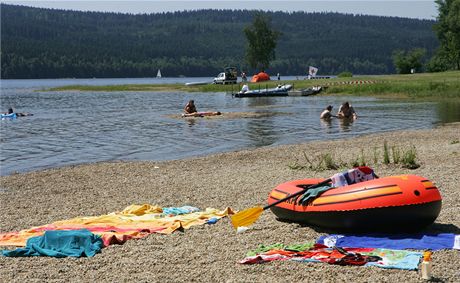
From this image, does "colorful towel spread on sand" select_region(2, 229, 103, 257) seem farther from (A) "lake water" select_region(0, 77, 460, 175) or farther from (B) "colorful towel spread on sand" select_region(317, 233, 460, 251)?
Result: (A) "lake water" select_region(0, 77, 460, 175)

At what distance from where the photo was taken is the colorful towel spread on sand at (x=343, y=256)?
8.50m

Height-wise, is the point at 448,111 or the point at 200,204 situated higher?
the point at 200,204

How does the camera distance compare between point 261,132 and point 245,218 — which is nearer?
point 245,218

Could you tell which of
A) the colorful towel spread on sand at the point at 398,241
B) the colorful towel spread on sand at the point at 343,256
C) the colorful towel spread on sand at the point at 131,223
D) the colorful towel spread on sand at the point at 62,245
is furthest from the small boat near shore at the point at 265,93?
the colorful towel spread on sand at the point at 343,256

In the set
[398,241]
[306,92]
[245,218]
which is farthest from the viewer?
[306,92]

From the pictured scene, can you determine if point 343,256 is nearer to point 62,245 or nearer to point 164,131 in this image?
point 62,245

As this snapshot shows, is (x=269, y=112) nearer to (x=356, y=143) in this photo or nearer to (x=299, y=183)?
(x=356, y=143)

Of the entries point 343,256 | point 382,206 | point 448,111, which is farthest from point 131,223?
point 448,111

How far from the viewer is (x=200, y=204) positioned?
13.3 meters

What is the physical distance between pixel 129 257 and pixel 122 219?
7.61 ft

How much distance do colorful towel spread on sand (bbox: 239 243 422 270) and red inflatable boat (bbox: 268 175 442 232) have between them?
0.90 m

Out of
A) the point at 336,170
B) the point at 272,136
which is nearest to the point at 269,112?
the point at 272,136

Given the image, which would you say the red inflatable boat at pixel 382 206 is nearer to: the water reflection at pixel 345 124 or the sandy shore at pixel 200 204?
the sandy shore at pixel 200 204

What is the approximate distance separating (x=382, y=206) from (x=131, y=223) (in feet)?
13.7
